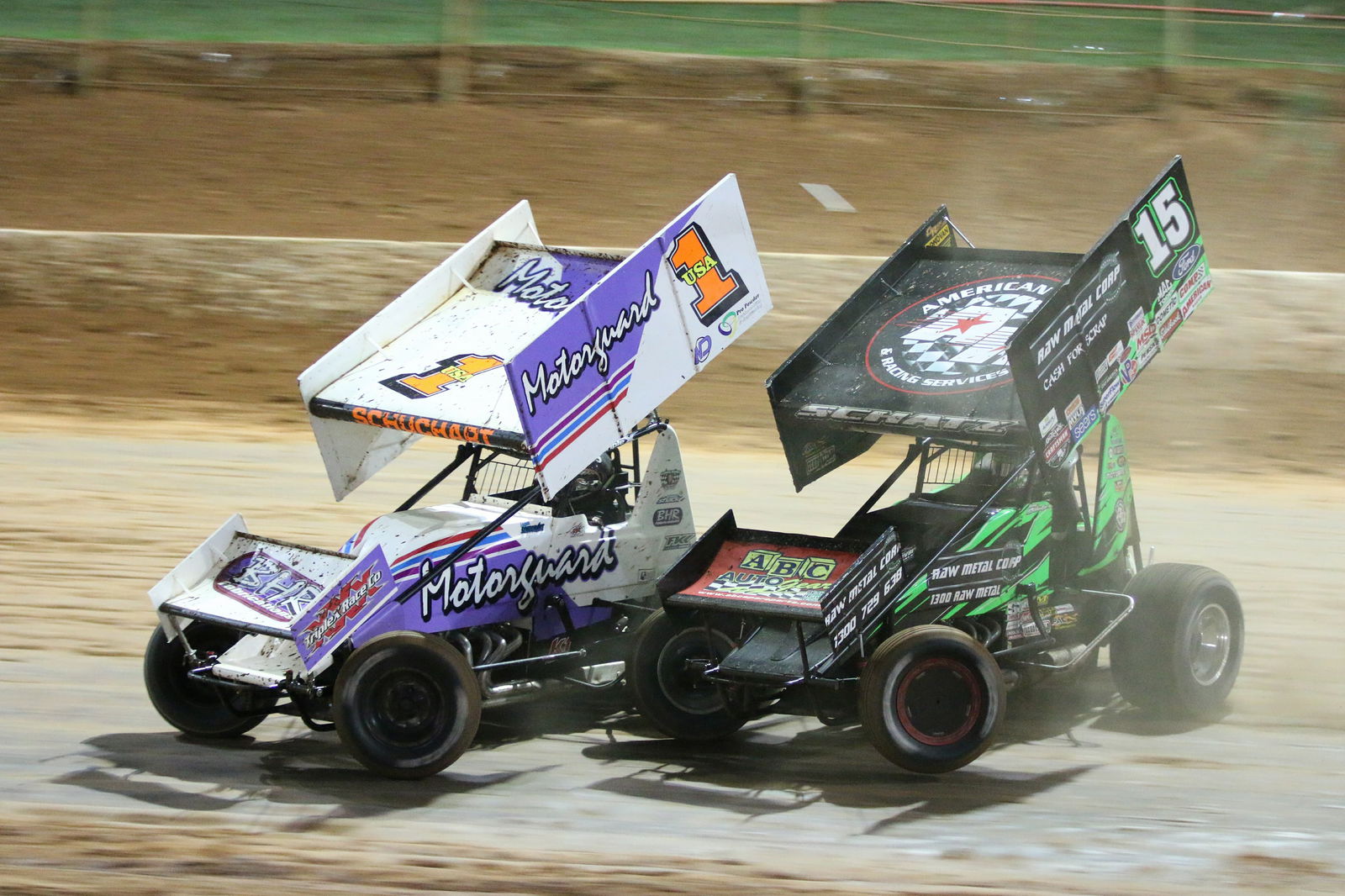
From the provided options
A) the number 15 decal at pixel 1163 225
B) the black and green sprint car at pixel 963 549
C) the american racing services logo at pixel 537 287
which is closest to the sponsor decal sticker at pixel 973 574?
the black and green sprint car at pixel 963 549

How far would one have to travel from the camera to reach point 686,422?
1703cm

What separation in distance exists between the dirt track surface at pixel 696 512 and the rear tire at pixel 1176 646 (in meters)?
0.20

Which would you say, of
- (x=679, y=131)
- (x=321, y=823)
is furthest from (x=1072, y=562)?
(x=679, y=131)

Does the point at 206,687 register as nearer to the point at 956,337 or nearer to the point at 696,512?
the point at 956,337

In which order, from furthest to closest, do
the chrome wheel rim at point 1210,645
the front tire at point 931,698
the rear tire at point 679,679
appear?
1. the chrome wheel rim at point 1210,645
2. the rear tire at point 679,679
3. the front tire at point 931,698

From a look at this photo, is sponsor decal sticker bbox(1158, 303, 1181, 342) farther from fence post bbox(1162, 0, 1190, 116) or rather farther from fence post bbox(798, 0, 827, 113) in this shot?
fence post bbox(1162, 0, 1190, 116)

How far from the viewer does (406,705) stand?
7.64 meters

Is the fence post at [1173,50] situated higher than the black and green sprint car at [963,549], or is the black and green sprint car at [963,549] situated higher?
the fence post at [1173,50]

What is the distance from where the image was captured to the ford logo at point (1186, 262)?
30.3 ft

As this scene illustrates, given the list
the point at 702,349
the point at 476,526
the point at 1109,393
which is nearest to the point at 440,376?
the point at 476,526

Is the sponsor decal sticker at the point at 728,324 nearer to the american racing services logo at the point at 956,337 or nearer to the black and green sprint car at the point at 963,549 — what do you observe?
the black and green sprint car at the point at 963,549

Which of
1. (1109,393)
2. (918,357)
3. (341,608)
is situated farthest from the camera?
(918,357)

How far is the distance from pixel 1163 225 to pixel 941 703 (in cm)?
332

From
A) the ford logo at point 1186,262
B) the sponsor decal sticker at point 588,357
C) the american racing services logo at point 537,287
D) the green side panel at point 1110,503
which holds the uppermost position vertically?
the american racing services logo at point 537,287
